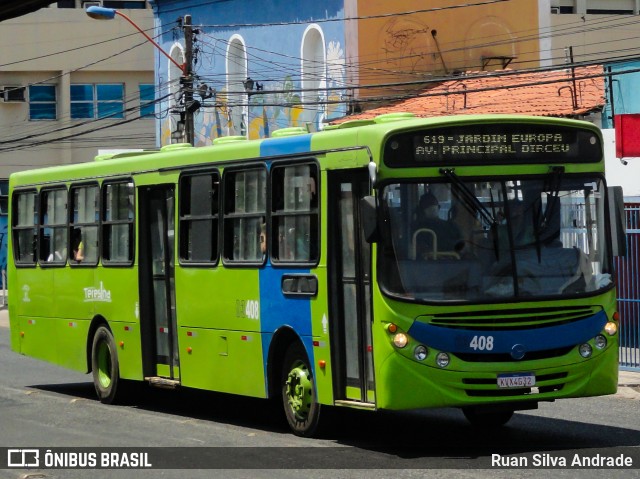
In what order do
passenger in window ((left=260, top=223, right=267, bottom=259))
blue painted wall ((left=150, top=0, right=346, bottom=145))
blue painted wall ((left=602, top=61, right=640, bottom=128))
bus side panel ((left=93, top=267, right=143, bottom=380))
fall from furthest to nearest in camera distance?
blue painted wall ((left=150, top=0, right=346, bottom=145)) < blue painted wall ((left=602, top=61, right=640, bottom=128)) < bus side panel ((left=93, top=267, right=143, bottom=380)) < passenger in window ((left=260, top=223, right=267, bottom=259))

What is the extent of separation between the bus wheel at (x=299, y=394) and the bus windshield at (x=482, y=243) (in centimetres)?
168

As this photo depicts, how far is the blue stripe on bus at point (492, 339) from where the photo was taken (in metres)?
11.3

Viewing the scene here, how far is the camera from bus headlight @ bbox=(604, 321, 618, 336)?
1188 centimetres

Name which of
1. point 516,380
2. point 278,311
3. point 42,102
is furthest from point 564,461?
point 42,102

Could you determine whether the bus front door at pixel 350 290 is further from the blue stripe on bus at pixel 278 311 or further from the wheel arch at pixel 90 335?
the wheel arch at pixel 90 335

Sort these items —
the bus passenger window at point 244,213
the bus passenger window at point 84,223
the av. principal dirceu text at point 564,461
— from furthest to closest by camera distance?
the bus passenger window at point 84,223 < the bus passenger window at point 244,213 < the av. principal dirceu text at point 564,461

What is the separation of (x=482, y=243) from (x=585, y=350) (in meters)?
1.28

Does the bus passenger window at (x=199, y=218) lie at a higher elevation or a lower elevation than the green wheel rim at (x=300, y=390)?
higher

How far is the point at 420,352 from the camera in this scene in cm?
1127

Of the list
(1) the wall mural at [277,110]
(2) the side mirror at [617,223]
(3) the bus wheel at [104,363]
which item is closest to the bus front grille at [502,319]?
(2) the side mirror at [617,223]

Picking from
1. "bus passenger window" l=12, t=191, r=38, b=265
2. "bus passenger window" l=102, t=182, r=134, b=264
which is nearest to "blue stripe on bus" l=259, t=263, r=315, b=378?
"bus passenger window" l=102, t=182, r=134, b=264

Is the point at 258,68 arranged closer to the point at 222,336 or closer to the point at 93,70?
the point at 93,70

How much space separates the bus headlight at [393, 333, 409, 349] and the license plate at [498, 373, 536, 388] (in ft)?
2.73

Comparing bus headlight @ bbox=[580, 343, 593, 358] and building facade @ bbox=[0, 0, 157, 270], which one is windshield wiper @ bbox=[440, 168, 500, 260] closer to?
bus headlight @ bbox=[580, 343, 593, 358]
